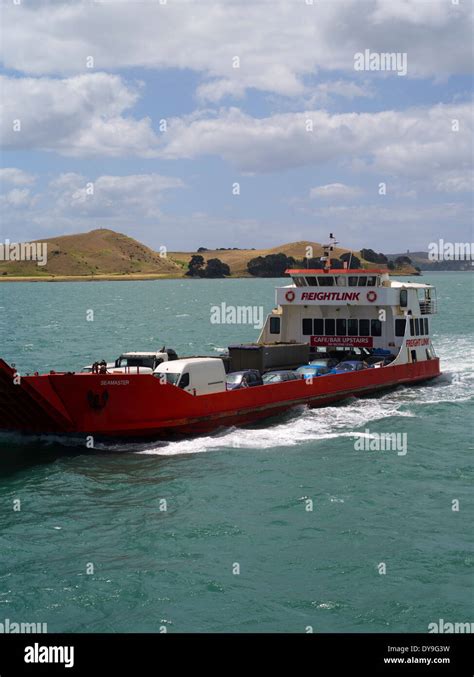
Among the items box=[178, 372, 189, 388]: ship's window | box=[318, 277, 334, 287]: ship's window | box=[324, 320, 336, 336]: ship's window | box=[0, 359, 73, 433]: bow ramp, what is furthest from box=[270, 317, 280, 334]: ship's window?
box=[0, 359, 73, 433]: bow ramp

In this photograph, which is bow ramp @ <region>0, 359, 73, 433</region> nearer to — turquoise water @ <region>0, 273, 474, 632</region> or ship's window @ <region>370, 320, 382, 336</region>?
turquoise water @ <region>0, 273, 474, 632</region>

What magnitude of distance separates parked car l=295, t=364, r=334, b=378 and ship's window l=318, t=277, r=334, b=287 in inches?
204

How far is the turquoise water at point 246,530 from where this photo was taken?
13203 millimetres

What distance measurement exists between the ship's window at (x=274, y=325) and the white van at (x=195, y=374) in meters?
10.8

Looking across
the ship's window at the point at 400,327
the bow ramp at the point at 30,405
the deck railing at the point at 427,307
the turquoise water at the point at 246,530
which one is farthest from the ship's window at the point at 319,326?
the bow ramp at the point at 30,405

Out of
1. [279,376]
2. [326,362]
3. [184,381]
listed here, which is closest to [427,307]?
[326,362]

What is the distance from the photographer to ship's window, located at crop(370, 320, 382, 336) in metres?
35.2

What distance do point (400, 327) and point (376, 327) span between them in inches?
40.4

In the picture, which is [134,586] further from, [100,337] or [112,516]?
[100,337]

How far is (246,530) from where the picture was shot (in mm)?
16750

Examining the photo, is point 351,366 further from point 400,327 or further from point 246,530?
point 246,530

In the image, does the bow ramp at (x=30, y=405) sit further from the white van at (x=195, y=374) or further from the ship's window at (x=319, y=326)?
the ship's window at (x=319, y=326)

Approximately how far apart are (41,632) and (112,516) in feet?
17.2

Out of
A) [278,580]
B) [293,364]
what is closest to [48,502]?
[278,580]
